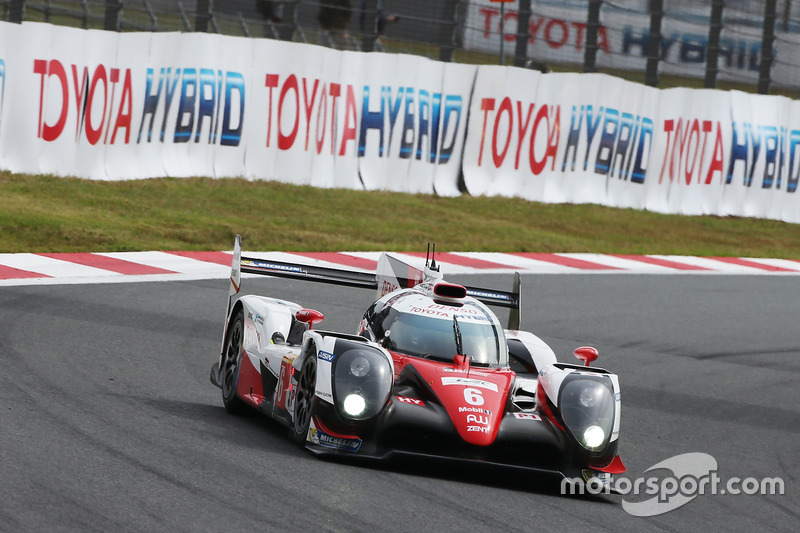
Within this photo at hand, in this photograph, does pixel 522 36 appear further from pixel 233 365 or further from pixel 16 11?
pixel 233 365

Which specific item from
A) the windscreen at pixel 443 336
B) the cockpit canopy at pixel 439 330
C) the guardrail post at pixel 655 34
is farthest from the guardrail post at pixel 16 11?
the guardrail post at pixel 655 34

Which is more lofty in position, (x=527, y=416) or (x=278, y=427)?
(x=527, y=416)

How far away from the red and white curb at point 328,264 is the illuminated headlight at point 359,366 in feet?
14.8

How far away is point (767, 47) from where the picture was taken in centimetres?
2358

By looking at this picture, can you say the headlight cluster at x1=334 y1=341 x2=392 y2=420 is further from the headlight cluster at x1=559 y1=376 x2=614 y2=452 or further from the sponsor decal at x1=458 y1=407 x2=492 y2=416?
the headlight cluster at x1=559 y1=376 x2=614 y2=452

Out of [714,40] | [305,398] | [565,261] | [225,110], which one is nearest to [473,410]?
[305,398]

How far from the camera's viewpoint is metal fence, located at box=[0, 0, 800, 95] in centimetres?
1709

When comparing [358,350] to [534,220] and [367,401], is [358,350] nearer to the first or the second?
[367,401]

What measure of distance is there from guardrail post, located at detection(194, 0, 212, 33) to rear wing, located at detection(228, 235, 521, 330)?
931 cm

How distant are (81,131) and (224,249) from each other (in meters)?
2.46

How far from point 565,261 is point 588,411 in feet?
32.7

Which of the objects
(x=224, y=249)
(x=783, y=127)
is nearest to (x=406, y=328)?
(x=224, y=249)

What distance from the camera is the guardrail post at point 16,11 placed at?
14991mm

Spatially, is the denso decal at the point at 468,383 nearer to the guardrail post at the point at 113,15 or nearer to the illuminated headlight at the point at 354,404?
the illuminated headlight at the point at 354,404
